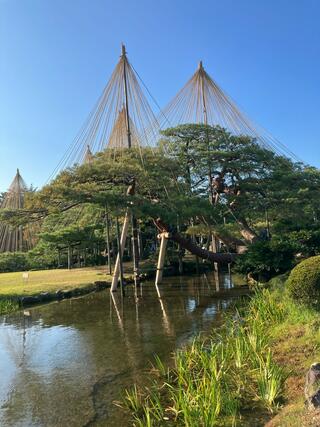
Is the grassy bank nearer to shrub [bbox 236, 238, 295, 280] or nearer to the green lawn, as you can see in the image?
shrub [bbox 236, 238, 295, 280]

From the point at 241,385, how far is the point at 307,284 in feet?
9.33

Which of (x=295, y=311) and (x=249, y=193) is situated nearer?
(x=295, y=311)

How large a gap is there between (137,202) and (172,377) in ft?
34.4

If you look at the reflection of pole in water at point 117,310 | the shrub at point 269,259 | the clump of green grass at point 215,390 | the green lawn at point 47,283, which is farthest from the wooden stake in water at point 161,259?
the clump of green grass at point 215,390

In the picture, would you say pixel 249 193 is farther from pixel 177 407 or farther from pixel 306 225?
pixel 177 407

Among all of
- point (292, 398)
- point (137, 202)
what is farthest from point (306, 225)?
point (292, 398)

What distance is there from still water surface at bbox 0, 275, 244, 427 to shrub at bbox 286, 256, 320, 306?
2.82 m

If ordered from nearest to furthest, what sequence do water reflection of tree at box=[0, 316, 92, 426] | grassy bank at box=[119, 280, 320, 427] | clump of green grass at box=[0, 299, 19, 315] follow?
1. grassy bank at box=[119, 280, 320, 427]
2. water reflection of tree at box=[0, 316, 92, 426]
3. clump of green grass at box=[0, 299, 19, 315]

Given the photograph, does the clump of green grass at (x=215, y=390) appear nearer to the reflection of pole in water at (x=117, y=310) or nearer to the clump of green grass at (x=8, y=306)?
the reflection of pole in water at (x=117, y=310)

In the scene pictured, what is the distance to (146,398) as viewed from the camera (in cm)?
587

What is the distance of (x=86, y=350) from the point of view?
9.07m

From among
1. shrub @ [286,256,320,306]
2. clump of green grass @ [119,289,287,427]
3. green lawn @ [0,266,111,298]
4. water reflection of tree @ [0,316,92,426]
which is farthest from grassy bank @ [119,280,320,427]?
green lawn @ [0,266,111,298]

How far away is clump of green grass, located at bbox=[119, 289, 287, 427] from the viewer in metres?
4.88

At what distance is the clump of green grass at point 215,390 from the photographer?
192 inches
